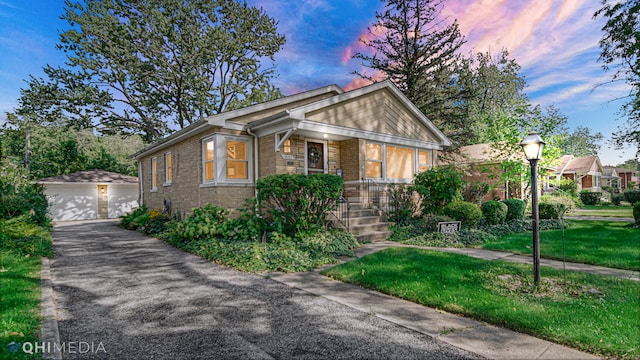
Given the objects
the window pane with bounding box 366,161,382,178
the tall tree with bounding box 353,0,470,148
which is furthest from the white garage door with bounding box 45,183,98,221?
the tall tree with bounding box 353,0,470,148

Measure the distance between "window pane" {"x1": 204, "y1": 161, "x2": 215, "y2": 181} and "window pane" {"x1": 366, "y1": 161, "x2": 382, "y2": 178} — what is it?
18.0ft

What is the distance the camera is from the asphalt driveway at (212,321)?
289 cm

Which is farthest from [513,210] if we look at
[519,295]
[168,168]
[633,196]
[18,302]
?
[633,196]

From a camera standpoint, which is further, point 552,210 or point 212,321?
point 552,210

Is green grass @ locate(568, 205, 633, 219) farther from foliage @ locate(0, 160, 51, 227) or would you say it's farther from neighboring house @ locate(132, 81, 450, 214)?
foliage @ locate(0, 160, 51, 227)

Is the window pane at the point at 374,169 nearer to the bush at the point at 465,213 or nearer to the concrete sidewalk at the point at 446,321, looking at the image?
the bush at the point at 465,213

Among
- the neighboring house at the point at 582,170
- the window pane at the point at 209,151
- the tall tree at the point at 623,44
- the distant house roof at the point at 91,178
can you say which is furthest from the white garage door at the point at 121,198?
the neighboring house at the point at 582,170

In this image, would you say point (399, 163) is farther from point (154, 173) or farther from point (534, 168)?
point (154, 173)

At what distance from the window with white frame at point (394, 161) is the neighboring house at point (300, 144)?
0.12 ft

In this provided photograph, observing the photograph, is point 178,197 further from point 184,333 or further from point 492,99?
point 492,99

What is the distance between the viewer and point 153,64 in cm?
2000

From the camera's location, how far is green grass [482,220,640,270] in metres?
5.95

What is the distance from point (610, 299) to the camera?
3.88m

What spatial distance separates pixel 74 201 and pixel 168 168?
1112 cm
